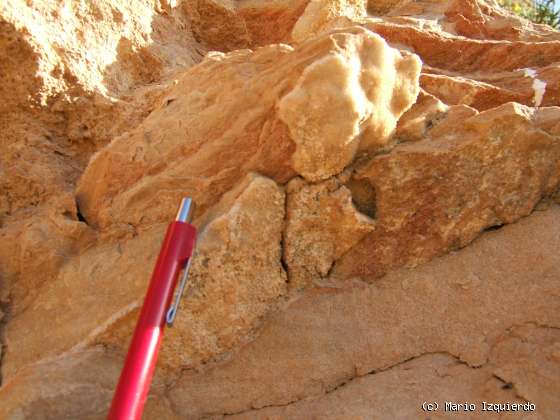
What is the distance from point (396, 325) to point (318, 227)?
36cm

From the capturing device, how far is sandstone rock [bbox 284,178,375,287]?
4.59 feet

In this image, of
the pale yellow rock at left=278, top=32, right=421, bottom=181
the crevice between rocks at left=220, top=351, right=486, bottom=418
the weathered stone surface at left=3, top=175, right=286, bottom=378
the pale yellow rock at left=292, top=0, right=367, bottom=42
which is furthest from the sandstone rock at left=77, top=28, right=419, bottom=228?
the pale yellow rock at left=292, top=0, right=367, bottom=42

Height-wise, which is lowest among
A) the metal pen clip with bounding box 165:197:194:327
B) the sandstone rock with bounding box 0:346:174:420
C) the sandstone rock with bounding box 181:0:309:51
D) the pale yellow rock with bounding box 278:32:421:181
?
the sandstone rock with bounding box 0:346:174:420

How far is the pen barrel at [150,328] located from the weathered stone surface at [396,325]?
9.4 inches

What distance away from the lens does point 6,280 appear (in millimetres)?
1596

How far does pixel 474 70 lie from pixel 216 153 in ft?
4.95

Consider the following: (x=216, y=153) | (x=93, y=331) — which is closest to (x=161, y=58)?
(x=216, y=153)

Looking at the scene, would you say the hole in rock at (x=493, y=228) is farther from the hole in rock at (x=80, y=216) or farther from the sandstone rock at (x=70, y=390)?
the hole in rock at (x=80, y=216)

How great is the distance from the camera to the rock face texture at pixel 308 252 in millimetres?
1268

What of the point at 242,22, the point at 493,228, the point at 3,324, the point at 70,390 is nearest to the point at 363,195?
the point at 493,228

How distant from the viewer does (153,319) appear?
3.77 feet

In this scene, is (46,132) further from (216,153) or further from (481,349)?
(481,349)

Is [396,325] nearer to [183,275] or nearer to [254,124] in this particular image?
[183,275]

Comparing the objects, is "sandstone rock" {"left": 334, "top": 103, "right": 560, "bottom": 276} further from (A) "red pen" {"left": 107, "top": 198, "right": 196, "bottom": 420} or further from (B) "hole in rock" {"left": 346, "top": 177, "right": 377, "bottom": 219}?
(A) "red pen" {"left": 107, "top": 198, "right": 196, "bottom": 420}
